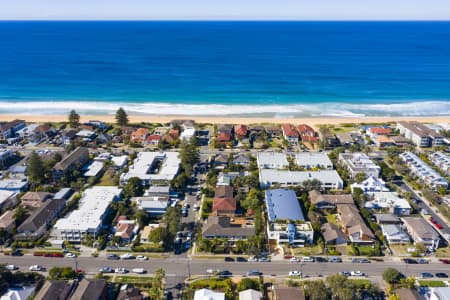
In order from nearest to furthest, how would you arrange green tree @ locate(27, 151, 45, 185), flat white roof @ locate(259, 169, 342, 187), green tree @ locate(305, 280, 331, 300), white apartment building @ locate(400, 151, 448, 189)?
green tree @ locate(305, 280, 331, 300) < green tree @ locate(27, 151, 45, 185) < flat white roof @ locate(259, 169, 342, 187) < white apartment building @ locate(400, 151, 448, 189)

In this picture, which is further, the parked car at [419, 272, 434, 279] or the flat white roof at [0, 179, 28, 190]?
the flat white roof at [0, 179, 28, 190]

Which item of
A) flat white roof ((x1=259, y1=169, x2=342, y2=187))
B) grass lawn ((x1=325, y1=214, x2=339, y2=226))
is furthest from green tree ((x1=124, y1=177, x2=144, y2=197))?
grass lawn ((x1=325, y1=214, x2=339, y2=226))

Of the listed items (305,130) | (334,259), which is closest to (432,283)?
(334,259)

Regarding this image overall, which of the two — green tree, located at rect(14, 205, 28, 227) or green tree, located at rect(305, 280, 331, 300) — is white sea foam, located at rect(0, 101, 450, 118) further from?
green tree, located at rect(305, 280, 331, 300)

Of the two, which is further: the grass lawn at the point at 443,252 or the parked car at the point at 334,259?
the grass lawn at the point at 443,252

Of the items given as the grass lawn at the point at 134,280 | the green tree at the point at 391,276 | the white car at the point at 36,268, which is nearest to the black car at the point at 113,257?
the grass lawn at the point at 134,280

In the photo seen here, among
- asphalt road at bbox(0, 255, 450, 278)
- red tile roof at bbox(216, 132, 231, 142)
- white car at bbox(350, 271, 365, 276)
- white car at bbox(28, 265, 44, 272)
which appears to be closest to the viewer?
white car at bbox(350, 271, 365, 276)

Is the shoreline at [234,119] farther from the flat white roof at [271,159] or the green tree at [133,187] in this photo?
the green tree at [133,187]

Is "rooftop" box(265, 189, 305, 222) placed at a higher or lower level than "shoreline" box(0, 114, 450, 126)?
lower
